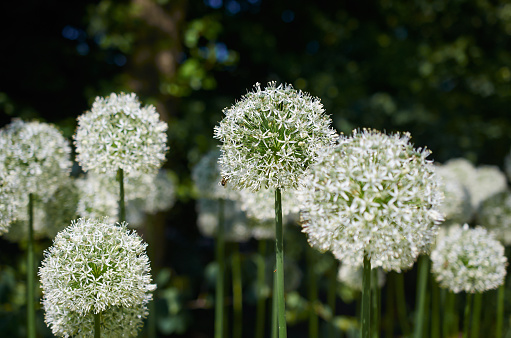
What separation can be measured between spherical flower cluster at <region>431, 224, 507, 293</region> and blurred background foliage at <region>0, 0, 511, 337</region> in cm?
182

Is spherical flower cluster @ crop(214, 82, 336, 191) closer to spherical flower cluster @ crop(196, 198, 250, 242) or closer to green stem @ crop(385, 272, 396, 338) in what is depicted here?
spherical flower cluster @ crop(196, 198, 250, 242)

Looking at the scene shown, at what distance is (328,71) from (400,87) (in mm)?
1375

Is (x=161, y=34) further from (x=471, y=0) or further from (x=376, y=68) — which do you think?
(x=471, y=0)

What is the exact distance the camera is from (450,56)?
6.28m

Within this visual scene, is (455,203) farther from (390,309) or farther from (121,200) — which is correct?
(121,200)

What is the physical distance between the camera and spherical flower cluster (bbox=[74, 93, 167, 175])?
191cm

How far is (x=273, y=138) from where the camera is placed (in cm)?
149

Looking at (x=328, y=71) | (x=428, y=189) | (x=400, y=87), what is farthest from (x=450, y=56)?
(x=428, y=189)

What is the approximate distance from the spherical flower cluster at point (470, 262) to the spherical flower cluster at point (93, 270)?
156 centimetres

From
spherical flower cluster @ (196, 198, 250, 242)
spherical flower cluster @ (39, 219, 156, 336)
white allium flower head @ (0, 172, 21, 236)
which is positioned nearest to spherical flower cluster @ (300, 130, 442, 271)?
spherical flower cluster @ (39, 219, 156, 336)

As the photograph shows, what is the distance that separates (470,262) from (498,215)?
1388 mm

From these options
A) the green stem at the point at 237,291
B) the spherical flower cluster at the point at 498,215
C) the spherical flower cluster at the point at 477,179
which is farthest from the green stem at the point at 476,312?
the green stem at the point at 237,291

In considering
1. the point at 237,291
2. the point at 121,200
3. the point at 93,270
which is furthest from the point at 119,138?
the point at 237,291

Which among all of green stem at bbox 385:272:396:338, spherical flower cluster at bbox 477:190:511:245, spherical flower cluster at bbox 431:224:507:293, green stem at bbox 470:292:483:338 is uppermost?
spherical flower cluster at bbox 477:190:511:245
